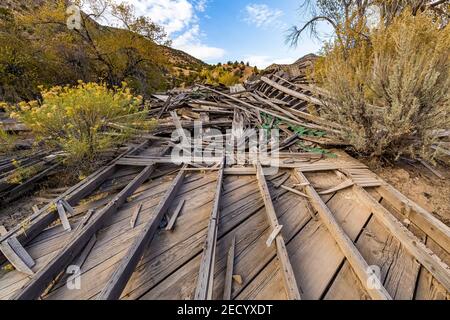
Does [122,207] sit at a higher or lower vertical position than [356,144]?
lower

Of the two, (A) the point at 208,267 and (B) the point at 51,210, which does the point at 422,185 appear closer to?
(A) the point at 208,267

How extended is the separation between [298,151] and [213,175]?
186 cm

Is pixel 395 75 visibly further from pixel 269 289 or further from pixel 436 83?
pixel 269 289

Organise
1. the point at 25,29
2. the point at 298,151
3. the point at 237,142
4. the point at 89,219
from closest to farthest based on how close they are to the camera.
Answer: the point at 89,219, the point at 298,151, the point at 237,142, the point at 25,29

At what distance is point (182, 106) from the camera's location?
6.96 metres

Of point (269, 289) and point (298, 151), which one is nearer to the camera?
point (269, 289)

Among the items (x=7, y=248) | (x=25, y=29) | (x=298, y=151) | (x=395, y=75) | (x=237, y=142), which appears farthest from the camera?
(x=25, y=29)

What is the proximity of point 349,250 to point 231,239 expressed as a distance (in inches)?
41.7

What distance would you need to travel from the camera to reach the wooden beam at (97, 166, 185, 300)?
1.40 metres

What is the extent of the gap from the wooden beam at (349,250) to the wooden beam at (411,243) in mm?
504

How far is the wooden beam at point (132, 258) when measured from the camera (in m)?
1.40

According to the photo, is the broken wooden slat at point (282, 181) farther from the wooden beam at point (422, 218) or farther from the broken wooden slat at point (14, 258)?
the broken wooden slat at point (14, 258)

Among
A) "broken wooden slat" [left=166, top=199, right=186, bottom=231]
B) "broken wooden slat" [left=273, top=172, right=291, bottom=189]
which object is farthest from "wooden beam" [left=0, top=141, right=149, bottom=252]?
"broken wooden slat" [left=273, top=172, right=291, bottom=189]

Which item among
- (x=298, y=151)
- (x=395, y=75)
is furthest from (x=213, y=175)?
(x=395, y=75)
